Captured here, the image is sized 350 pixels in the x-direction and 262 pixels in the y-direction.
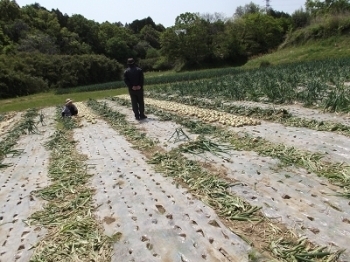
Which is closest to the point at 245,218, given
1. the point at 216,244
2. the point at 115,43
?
the point at 216,244

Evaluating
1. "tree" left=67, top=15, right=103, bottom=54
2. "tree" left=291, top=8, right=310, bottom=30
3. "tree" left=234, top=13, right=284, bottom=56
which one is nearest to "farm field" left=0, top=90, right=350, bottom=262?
"tree" left=234, top=13, right=284, bottom=56

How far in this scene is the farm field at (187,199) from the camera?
9.47 ft

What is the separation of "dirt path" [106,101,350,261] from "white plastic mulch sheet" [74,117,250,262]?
62 cm

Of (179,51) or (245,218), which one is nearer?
(245,218)

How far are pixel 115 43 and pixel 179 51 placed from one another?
25.5 meters

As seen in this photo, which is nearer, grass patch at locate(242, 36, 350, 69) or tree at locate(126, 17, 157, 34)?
grass patch at locate(242, 36, 350, 69)

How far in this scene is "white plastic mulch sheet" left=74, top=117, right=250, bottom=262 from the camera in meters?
2.82

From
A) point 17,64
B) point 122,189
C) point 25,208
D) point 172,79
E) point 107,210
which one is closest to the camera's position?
point 107,210

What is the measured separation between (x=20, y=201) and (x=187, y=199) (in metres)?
2.34

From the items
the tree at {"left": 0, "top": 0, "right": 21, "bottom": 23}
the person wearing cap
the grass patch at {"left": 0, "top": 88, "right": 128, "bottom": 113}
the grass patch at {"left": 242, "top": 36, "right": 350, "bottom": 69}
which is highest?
the tree at {"left": 0, "top": 0, "right": 21, "bottom": 23}

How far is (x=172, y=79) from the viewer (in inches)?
1438

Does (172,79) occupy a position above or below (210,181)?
below

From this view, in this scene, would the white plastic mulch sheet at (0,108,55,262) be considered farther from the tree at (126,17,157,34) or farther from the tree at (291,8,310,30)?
the tree at (126,17,157,34)

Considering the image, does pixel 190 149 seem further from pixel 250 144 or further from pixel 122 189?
pixel 122 189
